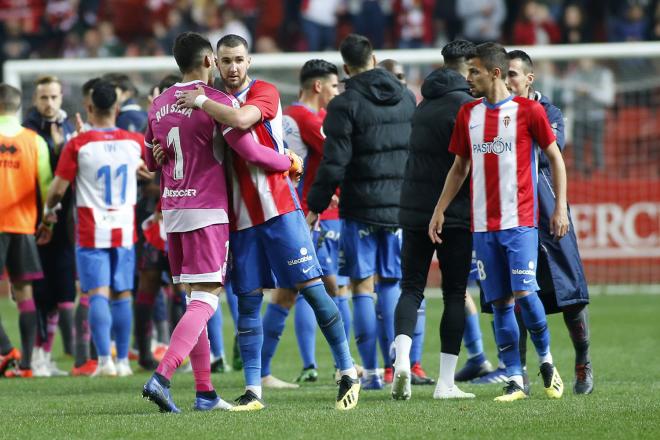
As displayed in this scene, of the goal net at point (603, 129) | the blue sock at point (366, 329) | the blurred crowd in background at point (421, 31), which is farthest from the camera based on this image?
the blurred crowd in background at point (421, 31)

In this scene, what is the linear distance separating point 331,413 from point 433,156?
1.99 m

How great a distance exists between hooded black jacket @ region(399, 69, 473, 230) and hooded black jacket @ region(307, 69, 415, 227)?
640mm

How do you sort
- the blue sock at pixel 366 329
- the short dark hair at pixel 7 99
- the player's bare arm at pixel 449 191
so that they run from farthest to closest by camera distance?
the short dark hair at pixel 7 99 → the blue sock at pixel 366 329 → the player's bare arm at pixel 449 191

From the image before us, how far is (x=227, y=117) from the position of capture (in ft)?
23.2

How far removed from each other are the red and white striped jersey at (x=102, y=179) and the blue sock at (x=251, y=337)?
306cm

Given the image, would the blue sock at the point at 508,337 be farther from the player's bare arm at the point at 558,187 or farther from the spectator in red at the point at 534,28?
the spectator in red at the point at 534,28

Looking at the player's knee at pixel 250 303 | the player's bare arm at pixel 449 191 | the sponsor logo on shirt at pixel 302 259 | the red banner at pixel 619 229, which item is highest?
the player's bare arm at pixel 449 191

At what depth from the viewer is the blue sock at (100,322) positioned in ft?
34.1

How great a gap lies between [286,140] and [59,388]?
2519 millimetres

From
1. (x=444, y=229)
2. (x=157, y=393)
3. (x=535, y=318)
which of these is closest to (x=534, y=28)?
(x=444, y=229)

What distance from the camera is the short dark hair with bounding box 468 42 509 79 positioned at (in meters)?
7.74

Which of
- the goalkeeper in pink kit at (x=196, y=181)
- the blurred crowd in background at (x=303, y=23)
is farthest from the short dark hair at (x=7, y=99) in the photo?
the blurred crowd in background at (x=303, y=23)

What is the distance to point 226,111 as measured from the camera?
7.08 meters

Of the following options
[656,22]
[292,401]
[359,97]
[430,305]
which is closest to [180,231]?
[292,401]
